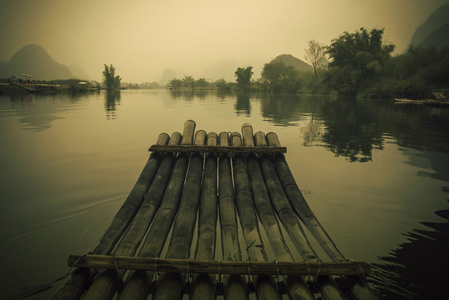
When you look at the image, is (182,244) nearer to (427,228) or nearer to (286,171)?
(286,171)

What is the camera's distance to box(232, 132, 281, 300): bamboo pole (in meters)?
3.29

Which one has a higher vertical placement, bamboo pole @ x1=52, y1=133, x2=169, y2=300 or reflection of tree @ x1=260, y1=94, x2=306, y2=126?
reflection of tree @ x1=260, y1=94, x2=306, y2=126

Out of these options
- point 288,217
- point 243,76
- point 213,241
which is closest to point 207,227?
point 213,241

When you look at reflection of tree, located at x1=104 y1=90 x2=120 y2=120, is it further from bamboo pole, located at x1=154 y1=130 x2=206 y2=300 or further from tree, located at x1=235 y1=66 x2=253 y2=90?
tree, located at x1=235 y1=66 x2=253 y2=90

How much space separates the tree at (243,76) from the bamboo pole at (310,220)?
426 feet

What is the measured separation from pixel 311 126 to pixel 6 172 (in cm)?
1899

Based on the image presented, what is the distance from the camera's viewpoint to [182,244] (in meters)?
4.16

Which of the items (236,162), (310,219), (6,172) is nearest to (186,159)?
(236,162)

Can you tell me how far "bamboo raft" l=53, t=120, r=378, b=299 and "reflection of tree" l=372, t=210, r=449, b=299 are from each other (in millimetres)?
841

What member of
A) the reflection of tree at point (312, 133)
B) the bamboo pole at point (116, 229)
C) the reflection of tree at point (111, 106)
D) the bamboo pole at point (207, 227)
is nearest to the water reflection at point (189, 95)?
the reflection of tree at point (111, 106)

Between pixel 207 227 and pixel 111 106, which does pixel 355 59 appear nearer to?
pixel 111 106

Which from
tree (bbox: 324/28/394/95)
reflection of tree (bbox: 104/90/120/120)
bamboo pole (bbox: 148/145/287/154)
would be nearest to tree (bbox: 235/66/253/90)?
tree (bbox: 324/28/394/95)

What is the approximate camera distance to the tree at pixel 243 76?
5274 inches

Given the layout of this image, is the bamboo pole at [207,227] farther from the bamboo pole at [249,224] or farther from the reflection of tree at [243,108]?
the reflection of tree at [243,108]
